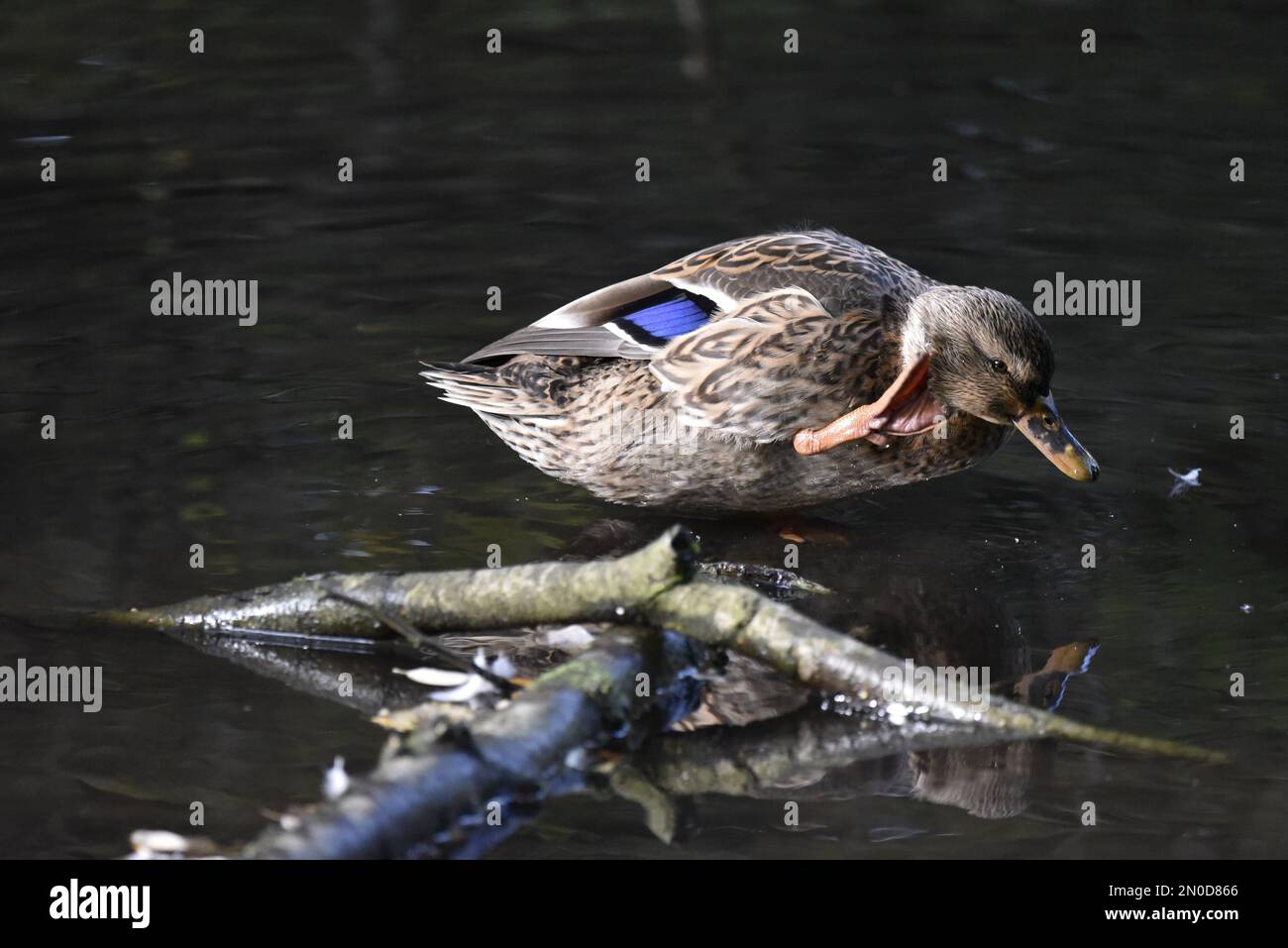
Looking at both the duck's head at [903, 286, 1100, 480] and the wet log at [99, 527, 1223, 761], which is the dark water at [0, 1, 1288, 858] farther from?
the duck's head at [903, 286, 1100, 480]

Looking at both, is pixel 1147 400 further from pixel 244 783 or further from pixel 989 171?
pixel 244 783

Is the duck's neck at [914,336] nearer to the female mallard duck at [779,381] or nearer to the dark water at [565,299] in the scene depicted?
the female mallard duck at [779,381]

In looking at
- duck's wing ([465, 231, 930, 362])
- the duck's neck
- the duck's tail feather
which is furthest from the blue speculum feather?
the duck's neck

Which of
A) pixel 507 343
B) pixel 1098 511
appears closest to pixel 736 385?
pixel 507 343

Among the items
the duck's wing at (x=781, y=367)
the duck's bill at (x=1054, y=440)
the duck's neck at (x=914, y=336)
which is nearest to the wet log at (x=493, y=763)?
the duck's wing at (x=781, y=367)

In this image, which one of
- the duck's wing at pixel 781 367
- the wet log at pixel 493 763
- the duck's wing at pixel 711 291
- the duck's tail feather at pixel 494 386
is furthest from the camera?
the duck's tail feather at pixel 494 386

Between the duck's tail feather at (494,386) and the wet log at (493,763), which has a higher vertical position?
the duck's tail feather at (494,386)

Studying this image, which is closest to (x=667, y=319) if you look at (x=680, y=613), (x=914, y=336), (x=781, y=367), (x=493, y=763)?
(x=781, y=367)
